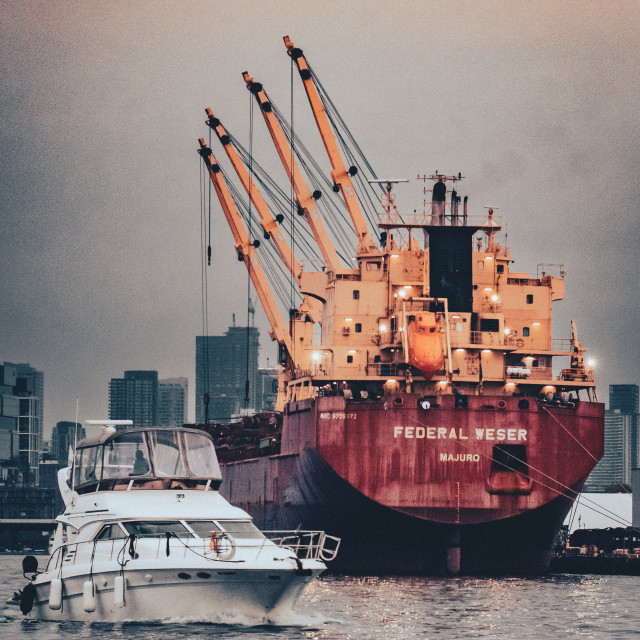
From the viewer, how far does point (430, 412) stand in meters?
54.0

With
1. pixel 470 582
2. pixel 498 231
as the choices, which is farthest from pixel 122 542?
pixel 498 231

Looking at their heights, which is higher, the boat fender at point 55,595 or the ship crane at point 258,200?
the ship crane at point 258,200

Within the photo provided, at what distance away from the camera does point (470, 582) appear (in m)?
51.0

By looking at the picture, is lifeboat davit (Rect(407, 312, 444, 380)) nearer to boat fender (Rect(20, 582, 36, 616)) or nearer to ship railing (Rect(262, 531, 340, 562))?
ship railing (Rect(262, 531, 340, 562))

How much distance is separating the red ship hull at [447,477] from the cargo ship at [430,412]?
0.05 m

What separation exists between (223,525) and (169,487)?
89.1 inches

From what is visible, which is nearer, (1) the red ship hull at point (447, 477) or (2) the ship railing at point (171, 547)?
(2) the ship railing at point (171, 547)

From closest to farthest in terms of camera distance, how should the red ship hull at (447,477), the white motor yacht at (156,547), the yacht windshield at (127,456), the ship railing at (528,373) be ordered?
1. the white motor yacht at (156,547)
2. the yacht windshield at (127,456)
3. the red ship hull at (447,477)
4. the ship railing at (528,373)

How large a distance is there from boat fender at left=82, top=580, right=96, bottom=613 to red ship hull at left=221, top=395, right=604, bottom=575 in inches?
856

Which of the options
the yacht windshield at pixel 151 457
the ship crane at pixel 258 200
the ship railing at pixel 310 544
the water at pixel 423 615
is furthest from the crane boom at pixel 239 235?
the yacht windshield at pixel 151 457

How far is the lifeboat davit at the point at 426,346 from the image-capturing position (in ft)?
183

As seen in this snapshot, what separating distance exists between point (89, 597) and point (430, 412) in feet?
76.2

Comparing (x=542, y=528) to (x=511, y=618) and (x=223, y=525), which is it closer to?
(x=511, y=618)

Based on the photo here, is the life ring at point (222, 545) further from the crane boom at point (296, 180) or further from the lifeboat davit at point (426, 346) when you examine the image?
the crane boom at point (296, 180)
